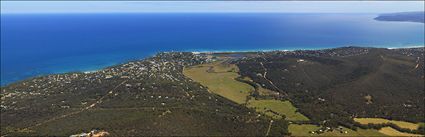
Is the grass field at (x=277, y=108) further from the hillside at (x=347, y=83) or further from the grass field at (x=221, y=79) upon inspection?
the grass field at (x=221, y=79)

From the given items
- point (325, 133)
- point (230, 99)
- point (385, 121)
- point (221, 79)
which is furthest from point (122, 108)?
point (385, 121)

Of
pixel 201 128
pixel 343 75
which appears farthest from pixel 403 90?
pixel 201 128

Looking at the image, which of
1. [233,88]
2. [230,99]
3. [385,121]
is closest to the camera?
[385,121]

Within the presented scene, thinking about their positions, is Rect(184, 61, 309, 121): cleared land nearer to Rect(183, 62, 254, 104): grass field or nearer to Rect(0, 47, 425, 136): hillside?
Rect(183, 62, 254, 104): grass field

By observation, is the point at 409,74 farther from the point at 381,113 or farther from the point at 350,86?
the point at 381,113

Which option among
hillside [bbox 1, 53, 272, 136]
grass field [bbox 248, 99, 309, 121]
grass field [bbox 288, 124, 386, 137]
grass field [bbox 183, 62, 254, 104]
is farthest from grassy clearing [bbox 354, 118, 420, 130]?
grass field [bbox 183, 62, 254, 104]

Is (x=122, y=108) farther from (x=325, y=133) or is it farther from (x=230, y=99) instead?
(x=325, y=133)
